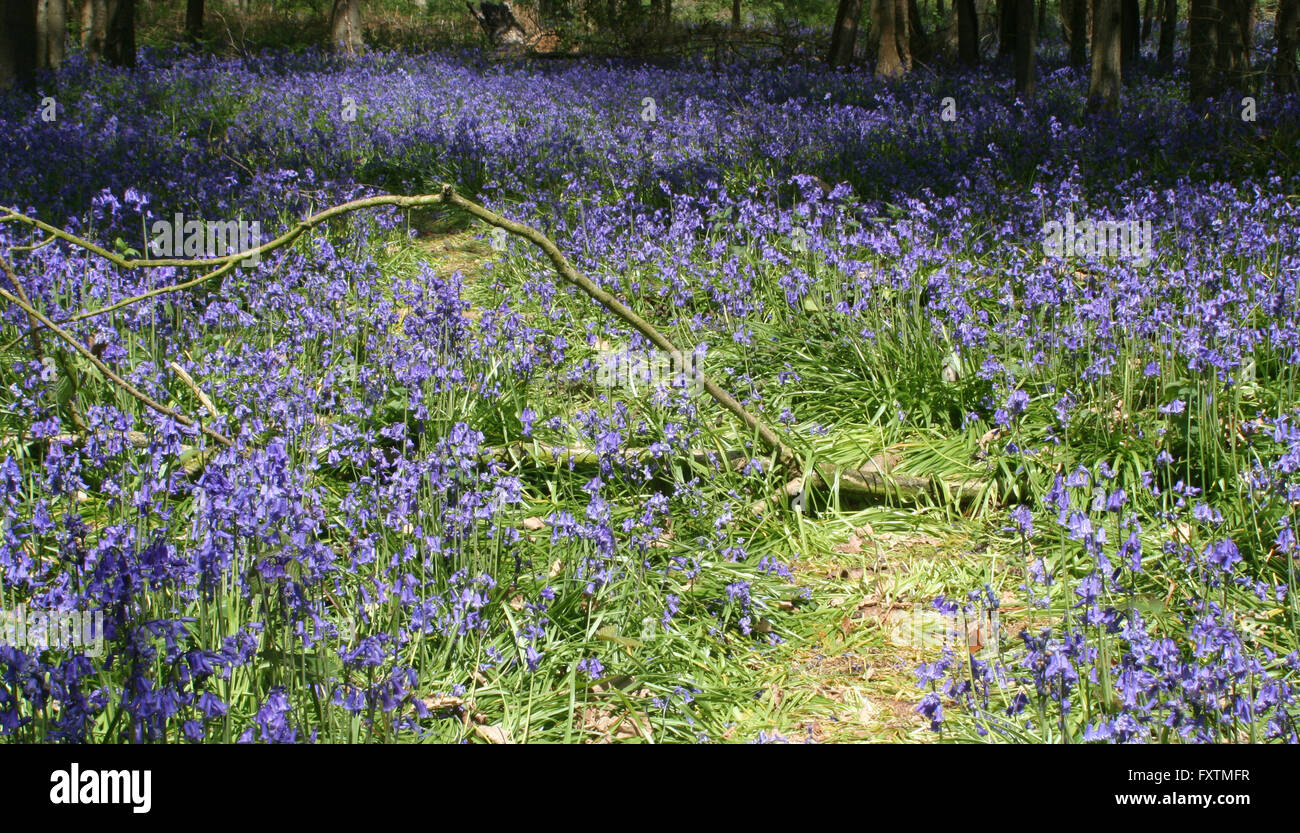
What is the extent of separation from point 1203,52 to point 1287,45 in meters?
1.12

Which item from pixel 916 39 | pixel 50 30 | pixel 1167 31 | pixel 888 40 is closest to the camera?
pixel 50 30

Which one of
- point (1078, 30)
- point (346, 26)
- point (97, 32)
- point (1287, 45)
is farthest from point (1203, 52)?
point (97, 32)

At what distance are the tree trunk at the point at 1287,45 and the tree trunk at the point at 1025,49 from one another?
7.11 ft

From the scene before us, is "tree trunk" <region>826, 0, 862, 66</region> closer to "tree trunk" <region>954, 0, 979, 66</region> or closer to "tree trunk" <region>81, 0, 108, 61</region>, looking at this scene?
"tree trunk" <region>954, 0, 979, 66</region>

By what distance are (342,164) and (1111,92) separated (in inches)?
262

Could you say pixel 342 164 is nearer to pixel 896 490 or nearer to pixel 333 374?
pixel 333 374

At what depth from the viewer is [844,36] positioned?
15.6 metres

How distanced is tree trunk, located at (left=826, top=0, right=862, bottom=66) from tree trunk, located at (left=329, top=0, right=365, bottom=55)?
24.9ft

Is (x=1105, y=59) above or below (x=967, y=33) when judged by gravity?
below

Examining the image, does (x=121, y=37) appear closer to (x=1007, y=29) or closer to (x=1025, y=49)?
(x=1025, y=49)

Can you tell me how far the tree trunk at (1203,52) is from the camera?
9359 mm

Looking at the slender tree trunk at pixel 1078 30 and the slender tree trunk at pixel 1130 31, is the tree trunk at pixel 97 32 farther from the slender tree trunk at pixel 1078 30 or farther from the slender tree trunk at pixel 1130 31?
the slender tree trunk at pixel 1130 31

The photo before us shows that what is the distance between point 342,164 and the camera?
8.46 m
